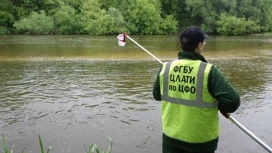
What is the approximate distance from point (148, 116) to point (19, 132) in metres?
3.52

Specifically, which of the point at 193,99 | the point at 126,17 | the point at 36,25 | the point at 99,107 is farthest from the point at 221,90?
the point at 126,17

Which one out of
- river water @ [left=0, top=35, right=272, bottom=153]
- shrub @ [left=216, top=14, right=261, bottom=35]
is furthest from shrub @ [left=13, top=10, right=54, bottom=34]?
river water @ [left=0, top=35, right=272, bottom=153]

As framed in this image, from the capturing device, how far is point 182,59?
3.26 meters

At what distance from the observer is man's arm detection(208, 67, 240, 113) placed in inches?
117

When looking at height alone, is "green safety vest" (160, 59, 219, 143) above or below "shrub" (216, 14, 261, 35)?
above

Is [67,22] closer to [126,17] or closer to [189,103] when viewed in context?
[126,17]

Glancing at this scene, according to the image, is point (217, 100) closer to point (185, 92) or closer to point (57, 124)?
point (185, 92)

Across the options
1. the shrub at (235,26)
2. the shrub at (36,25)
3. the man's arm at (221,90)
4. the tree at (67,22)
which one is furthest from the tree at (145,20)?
the man's arm at (221,90)

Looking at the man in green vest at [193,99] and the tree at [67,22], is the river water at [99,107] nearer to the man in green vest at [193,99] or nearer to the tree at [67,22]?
the man in green vest at [193,99]

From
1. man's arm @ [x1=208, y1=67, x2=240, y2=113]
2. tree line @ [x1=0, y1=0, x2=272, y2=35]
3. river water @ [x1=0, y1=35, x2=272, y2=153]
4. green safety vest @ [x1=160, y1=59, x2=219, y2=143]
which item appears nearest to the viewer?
man's arm @ [x1=208, y1=67, x2=240, y2=113]

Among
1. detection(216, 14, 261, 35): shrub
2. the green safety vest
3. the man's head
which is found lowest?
detection(216, 14, 261, 35): shrub

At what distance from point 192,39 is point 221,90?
58cm

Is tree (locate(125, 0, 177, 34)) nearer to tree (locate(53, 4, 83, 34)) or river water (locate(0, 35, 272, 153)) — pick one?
tree (locate(53, 4, 83, 34))

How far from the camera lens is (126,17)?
5397 cm
